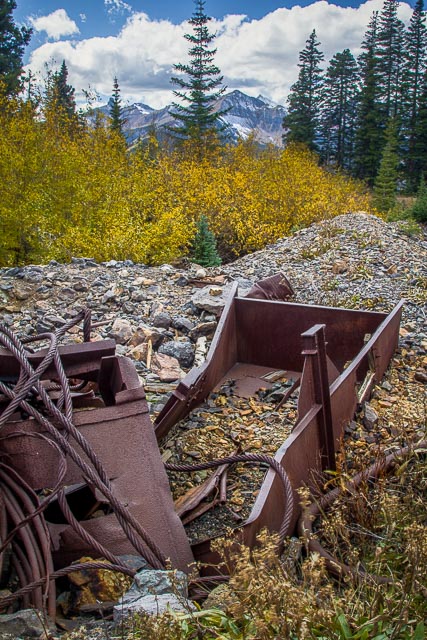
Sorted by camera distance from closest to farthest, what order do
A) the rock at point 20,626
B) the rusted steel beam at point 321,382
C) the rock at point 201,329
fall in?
the rock at point 20,626 → the rusted steel beam at point 321,382 → the rock at point 201,329

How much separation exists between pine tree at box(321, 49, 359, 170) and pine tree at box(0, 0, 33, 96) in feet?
87.3

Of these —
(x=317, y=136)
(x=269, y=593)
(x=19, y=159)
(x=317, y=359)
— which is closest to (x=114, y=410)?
(x=269, y=593)

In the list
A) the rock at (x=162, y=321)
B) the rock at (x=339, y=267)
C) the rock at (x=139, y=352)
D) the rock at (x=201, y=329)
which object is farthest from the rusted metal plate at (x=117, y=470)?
the rock at (x=339, y=267)

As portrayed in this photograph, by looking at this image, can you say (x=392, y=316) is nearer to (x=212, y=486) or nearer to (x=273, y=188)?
(x=212, y=486)

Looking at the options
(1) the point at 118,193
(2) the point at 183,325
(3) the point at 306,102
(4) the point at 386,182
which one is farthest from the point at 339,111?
(2) the point at 183,325

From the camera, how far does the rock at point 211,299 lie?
18.7 ft

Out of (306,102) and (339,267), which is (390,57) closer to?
(306,102)

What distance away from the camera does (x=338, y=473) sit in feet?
8.99

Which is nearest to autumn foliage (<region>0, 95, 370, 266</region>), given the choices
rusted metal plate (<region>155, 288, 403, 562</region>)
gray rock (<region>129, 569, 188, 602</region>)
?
rusted metal plate (<region>155, 288, 403, 562</region>)

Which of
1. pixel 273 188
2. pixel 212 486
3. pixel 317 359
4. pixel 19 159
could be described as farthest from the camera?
pixel 273 188

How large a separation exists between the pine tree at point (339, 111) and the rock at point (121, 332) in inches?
1774

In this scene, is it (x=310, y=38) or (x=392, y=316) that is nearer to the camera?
(x=392, y=316)

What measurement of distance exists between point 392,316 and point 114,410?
2.68 metres

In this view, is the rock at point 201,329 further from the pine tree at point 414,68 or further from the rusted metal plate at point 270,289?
the pine tree at point 414,68
